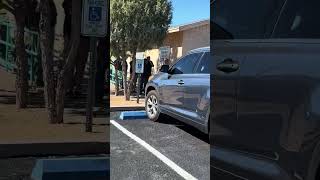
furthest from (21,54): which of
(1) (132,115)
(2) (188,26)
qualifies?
(1) (132,115)

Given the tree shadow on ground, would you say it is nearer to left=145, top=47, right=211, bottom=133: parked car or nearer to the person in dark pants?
left=145, top=47, right=211, bottom=133: parked car

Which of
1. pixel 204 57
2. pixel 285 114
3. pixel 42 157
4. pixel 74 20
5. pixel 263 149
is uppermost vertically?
pixel 74 20

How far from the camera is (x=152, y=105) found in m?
5.66

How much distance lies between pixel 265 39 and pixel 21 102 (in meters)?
1.69

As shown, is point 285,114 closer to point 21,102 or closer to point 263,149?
point 263,149

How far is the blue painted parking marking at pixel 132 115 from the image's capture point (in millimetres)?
5933

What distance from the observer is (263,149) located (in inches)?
81.2

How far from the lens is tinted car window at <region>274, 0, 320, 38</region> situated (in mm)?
1799

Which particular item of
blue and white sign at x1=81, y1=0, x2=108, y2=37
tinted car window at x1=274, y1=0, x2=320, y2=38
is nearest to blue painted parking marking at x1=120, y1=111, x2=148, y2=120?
blue and white sign at x1=81, y1=0, x2=108, y2=37

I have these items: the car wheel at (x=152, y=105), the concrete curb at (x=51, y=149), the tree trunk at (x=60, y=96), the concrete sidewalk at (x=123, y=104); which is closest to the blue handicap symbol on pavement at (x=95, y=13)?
the tree trunk at (x=60, y=96)

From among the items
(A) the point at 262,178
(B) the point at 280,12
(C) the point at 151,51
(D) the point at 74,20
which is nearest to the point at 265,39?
(B) the point at 280,12

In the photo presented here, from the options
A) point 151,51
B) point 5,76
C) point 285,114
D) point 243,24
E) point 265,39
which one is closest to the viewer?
point 285,114

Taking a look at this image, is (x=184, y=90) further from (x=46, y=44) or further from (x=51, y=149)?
(x=46, y=44)

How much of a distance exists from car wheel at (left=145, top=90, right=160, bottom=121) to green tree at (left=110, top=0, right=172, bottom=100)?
4.08ft
